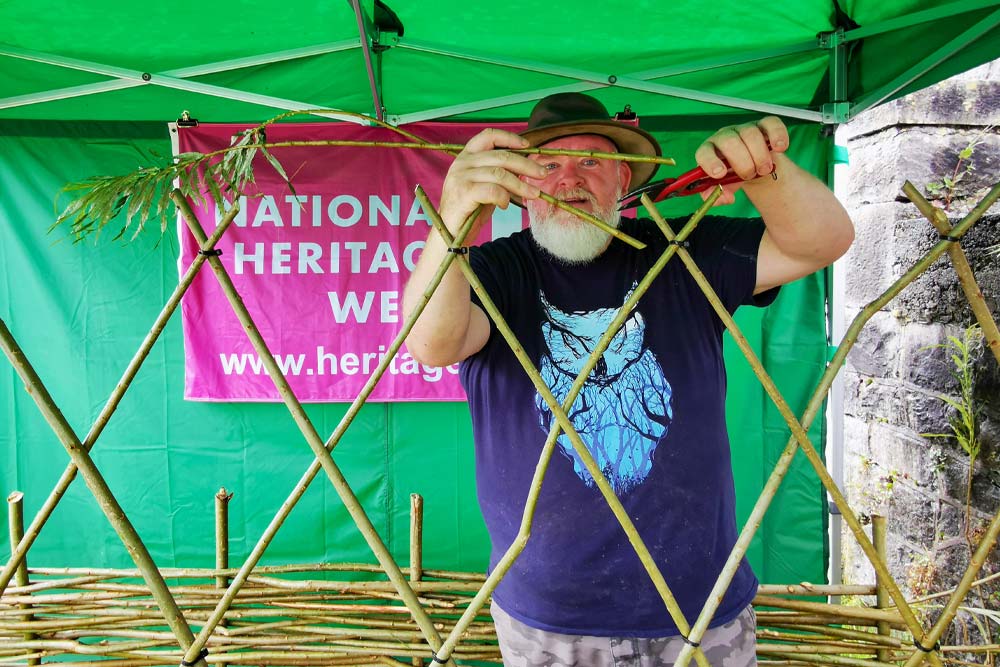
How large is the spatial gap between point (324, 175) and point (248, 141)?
5.88ft

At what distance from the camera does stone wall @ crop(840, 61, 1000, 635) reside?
88.4 inches

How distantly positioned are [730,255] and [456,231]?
0.69m

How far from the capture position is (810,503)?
261cm

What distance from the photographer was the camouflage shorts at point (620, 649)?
1265 millimetres

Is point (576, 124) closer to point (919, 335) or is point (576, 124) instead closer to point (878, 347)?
point (919, 335)

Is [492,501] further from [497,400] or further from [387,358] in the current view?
[387,358]

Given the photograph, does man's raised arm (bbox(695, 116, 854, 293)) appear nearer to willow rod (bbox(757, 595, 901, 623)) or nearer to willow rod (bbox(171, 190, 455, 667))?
willow rod (bbox(171, 190, 455, 667))

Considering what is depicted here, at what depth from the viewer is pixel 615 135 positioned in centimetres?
169

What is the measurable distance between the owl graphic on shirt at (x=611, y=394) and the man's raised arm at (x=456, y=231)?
0.59 ft

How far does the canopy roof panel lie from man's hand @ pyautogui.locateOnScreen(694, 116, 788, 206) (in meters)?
1.12

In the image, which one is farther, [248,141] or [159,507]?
[159,507]

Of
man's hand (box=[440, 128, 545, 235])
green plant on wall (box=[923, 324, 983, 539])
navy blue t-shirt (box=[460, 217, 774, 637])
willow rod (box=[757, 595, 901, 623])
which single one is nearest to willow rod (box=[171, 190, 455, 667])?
man's hand (box=[440, 128, 545, 235])

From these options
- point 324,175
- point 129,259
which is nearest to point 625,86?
point 324,175

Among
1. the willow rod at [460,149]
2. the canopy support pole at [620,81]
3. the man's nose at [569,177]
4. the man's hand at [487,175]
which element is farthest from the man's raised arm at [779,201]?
the canopy support pole at [620,81]
